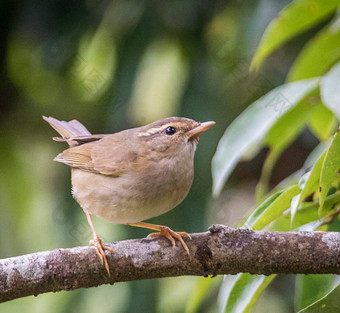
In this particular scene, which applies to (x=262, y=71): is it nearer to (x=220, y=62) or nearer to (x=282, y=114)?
(x=220, y=62)

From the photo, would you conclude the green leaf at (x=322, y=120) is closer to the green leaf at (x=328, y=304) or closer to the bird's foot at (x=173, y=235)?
the bird's foot at (x=173, y=235)

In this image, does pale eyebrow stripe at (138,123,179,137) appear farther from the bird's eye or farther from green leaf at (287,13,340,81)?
green leaf at (287,13,340,81)

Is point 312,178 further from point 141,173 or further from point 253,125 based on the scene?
point 141,173

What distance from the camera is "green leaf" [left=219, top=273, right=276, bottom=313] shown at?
9.04ft

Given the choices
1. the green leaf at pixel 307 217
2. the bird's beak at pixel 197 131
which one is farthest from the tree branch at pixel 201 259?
the bird's beak at pixel 197 131

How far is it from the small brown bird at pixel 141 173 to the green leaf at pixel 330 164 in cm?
63

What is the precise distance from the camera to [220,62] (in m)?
5.08

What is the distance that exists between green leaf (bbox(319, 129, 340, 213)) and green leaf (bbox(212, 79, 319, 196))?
1.87 feet

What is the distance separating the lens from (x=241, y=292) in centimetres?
279

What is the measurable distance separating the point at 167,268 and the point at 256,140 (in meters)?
0.82

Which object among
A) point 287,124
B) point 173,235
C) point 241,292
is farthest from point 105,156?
point 241,292

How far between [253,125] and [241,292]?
2.66 ft

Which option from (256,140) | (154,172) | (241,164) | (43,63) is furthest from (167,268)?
(43,63)

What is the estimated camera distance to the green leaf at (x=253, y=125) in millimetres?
3047
